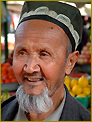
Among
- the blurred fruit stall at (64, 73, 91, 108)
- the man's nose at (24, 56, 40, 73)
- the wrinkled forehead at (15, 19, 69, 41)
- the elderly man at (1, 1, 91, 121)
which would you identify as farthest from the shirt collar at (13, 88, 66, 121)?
the blurred fruit stall at (64, 73, 91, 108)

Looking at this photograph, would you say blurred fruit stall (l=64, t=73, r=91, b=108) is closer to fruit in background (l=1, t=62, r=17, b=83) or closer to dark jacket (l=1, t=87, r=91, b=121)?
dark jacket (l=1, t=87, r=91, b=121)

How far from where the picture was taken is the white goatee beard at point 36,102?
41.1 inches

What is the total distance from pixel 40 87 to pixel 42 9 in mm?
567

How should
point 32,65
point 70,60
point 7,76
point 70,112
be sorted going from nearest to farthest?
point 32,65
point 70,112
point 70,60
point 7,76

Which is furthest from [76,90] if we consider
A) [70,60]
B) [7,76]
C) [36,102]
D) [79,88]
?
[7,76]

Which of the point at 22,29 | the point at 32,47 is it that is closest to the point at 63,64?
the point at 32,47

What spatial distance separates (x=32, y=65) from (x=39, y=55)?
0.33ft

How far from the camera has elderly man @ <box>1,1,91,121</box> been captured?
3.38ft

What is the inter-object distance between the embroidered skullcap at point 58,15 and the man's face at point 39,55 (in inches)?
1.9

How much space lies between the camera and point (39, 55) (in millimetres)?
1047

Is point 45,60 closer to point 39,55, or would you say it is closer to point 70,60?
point 39,55

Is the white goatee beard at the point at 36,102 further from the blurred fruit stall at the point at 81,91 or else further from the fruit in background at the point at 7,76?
the fruit in background at the point at 7,76

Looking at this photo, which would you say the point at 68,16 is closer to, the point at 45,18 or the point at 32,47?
the point at 45,18

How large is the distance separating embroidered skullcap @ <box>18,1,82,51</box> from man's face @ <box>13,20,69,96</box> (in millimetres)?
48
